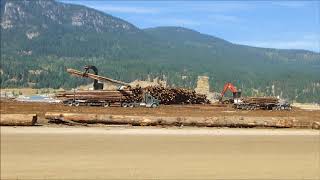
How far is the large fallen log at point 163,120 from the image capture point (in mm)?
16734

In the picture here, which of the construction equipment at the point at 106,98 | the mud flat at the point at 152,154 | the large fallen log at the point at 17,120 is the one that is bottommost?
the mud flat at the point at 152,154

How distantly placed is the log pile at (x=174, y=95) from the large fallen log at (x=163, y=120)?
623 inches

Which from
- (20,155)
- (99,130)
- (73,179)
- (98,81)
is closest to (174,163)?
(73,179)

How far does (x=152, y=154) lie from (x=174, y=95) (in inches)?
912

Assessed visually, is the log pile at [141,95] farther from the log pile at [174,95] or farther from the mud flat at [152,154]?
the mud flat at [152,154]

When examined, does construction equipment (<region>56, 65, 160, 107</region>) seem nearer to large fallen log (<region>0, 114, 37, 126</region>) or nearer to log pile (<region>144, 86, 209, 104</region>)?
log pile (<region>144, 86, 209, 104</region>)

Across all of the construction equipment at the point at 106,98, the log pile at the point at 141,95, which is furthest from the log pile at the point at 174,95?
the construction equipment at the point at 106,98

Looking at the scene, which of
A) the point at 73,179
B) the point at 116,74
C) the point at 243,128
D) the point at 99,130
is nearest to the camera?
the point at 73,179

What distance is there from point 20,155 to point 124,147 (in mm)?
2509

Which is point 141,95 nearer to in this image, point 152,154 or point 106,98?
point 106,98

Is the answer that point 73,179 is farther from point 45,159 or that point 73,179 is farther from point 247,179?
point 247,179

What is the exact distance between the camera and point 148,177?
1006 cm

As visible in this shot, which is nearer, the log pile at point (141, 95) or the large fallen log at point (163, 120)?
the large fallen log at point (163, 120)

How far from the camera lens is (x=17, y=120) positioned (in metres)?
15.2
